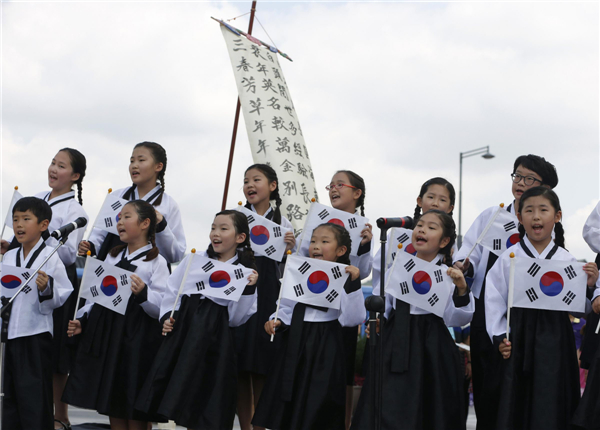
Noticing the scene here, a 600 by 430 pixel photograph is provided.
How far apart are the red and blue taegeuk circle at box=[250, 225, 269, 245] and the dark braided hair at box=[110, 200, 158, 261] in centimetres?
69

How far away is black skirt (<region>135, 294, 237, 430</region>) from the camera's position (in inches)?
150

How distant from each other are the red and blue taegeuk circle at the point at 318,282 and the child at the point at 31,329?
1.67m

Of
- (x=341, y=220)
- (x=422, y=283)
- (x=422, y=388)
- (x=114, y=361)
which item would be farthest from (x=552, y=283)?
(x=114, y=361)

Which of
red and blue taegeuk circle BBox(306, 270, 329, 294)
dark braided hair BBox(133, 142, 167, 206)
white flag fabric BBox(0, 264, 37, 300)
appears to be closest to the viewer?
red and blue taegeuk circle BBox(306, 270, 329, 294)

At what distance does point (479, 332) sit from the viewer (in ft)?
13.4

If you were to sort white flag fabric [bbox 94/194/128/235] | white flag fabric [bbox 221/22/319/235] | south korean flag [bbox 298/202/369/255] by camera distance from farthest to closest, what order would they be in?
white flag fabric [bbox 221/22/319/235]
south korean flag [bbox 298/202/369/255]
white flag fabric [bbox 94/194/128/235]

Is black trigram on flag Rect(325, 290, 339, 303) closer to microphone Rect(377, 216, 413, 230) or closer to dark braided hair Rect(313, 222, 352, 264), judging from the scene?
dark braided hair Rect(313, 222, 352, 264)

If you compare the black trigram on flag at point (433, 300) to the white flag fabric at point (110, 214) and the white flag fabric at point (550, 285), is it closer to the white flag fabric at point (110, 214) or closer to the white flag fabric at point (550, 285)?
the white flag fabric at point (550, 285)

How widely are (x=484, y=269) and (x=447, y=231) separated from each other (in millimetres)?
438

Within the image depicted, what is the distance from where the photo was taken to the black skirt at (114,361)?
13.3ft

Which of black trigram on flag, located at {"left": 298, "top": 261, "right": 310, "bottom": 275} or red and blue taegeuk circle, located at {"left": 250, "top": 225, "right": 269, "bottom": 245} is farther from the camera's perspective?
red and blue taegeuk circle, located at {"left": 250, "top": 225, "right": 269, "bottom": 245}

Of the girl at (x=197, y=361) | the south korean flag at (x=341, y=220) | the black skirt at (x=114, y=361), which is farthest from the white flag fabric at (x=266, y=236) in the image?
the black skirt at (x=114, y=361)

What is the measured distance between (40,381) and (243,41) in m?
6.36

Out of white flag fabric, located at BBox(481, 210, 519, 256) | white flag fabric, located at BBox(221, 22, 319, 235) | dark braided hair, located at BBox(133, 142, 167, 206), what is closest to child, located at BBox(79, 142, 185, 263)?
dark braided hair, located at BBox(133, 142, 167, 206)
